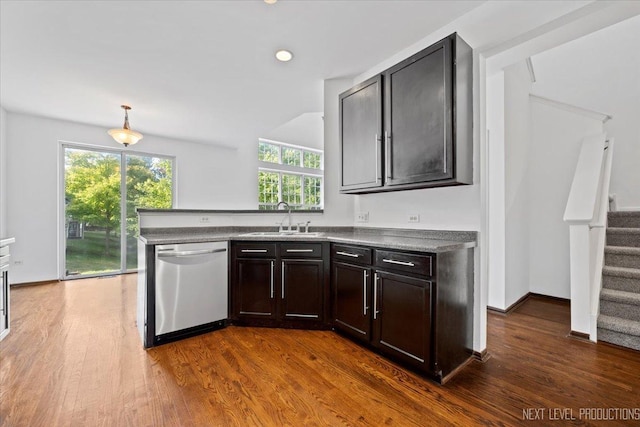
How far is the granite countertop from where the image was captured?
2.05 m

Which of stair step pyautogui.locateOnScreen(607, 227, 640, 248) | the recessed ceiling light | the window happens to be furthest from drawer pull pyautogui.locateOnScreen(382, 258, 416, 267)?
the window

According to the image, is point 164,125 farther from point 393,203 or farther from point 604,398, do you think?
point 604,398

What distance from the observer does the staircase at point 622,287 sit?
93.0 inches

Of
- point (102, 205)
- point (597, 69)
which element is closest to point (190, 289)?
point (102, 205)

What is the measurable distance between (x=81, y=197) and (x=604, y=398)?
22.9 feet

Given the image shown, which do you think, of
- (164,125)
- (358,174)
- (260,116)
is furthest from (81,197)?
(358,174)

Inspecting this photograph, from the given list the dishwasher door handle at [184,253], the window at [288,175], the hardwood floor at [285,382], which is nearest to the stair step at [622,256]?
the hardwood floor at [285,382]

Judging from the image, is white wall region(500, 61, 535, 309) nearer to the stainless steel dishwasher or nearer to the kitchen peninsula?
the kitchen peninsula

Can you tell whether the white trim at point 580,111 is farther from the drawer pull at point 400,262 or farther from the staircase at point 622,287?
the drawer pull at point 400,262

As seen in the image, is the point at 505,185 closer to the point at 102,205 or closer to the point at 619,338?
the point at 619,338

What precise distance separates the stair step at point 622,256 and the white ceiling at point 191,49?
2815mm

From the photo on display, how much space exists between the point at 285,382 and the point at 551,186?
413cm

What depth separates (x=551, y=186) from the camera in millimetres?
3787

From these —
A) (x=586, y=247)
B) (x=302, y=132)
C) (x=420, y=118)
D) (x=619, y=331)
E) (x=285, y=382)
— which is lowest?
(x=285, y=382)
